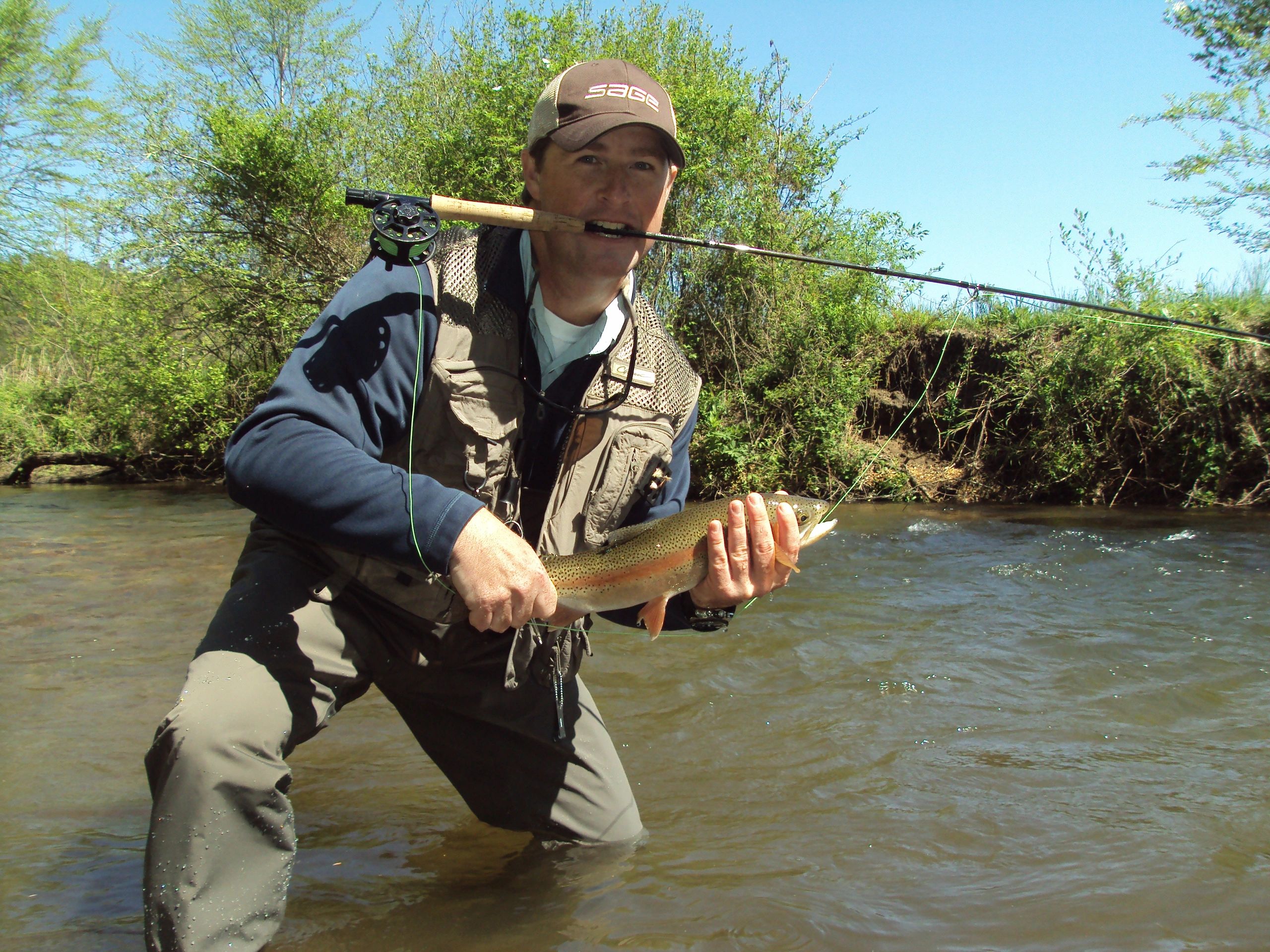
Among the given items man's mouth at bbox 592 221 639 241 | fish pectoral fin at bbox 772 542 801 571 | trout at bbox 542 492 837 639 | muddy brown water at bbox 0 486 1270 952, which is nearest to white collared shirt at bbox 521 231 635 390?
man's mouth at bbox 592 221 639 241

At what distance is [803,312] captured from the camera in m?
16.3

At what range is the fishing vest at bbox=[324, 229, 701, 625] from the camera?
9.36ft

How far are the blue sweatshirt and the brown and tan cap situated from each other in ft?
2.37

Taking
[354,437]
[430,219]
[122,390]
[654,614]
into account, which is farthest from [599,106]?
[122,390]

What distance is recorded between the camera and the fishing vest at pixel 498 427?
112 inches

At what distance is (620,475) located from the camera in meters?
3.22

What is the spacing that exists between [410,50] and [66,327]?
10421 millimetres

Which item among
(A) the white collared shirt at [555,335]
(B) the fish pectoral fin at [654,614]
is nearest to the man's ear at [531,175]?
(A) the white collared shirt at [555,335]

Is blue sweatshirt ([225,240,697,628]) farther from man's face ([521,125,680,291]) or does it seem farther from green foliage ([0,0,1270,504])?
green foliage ([0,0,1270,504])

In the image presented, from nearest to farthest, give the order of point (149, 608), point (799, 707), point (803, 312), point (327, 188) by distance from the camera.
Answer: point (799, 707)
point (149, 608)
point (803, 312)
point (327, 188)

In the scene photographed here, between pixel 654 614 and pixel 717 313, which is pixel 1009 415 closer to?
pixel 717 313

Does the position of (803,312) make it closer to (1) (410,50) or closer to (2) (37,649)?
(1) (410,50)

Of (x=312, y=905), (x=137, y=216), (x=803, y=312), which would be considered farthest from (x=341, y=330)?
(x=137, y=216)

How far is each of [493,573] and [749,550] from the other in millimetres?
936
